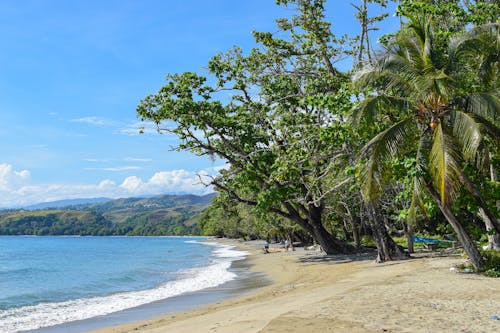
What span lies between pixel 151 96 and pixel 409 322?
1862 centimetres

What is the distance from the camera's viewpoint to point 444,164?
30.0ft

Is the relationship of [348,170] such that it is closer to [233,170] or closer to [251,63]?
[251,63]

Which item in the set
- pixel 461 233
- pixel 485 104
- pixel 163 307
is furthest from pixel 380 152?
pixel 163 307

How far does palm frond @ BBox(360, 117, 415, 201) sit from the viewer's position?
10.4 m

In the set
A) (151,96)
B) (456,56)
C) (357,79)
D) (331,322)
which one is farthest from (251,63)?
(331,322)

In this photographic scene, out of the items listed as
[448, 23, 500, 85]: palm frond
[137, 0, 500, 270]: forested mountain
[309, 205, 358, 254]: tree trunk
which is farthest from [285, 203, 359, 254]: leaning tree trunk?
[448, 23, 500, 85]: palm frond

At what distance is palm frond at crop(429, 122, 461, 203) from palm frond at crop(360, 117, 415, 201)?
3.16ft

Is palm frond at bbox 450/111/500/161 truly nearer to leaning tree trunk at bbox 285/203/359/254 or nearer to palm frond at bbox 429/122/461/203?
palm frond at bbox 429/122/461/203

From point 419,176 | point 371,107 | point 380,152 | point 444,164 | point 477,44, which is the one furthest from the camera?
point 477,44

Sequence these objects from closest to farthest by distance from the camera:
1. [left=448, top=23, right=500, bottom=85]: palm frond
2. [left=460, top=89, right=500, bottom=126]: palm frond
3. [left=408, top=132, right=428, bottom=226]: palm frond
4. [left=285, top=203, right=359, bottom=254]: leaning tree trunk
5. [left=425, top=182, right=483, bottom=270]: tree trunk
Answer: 1. [left=460, top=89, right=500, bottom=126]: palm frond
2. [left=408, top=132, right=428, bottom=226]: palm frond
3. [left=448, top=23, right=500, bottom=85]: palm frond
4. [left=425, top=182, right=483, bottom=270]: tree trunk
5. [left=285, top=203, right=359, bottom=254]: leaning tree trunk

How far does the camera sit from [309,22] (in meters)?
16.8

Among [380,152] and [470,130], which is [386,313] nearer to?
[380,152]

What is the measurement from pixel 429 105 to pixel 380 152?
68.4 inches

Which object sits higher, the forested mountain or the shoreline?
the forested mountain
